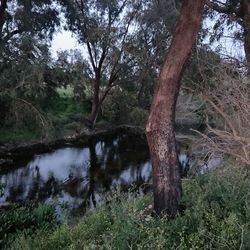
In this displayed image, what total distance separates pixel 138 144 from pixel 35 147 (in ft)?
18.8

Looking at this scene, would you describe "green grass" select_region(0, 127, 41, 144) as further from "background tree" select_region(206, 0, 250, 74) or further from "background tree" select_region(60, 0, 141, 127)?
"background tree" select_region(206, 0, 250, 74)

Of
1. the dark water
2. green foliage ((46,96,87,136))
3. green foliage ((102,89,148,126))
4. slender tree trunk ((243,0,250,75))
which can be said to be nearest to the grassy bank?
slender tree trunk ((243,0,250,75))

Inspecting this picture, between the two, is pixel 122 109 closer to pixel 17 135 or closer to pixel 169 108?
pixel 17 135

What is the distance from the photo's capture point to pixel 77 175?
1337cm

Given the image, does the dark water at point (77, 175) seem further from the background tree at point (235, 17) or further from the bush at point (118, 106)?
the bush at point (118, 106)

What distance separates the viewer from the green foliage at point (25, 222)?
6.45 meters

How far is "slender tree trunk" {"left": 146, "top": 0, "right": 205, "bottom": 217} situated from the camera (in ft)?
16.8

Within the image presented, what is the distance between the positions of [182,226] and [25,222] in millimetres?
3734

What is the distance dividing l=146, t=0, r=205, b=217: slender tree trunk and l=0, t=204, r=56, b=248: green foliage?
2713 millimetres

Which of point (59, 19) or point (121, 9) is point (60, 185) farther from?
point (121, 9)

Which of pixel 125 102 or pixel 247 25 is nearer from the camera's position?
pixel 247 25

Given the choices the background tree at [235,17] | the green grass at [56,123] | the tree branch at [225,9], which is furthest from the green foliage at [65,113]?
the tree branch at [225,9]

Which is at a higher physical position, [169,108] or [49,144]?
[169,108]

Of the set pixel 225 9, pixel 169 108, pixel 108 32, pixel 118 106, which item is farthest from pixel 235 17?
pixel 118 106
